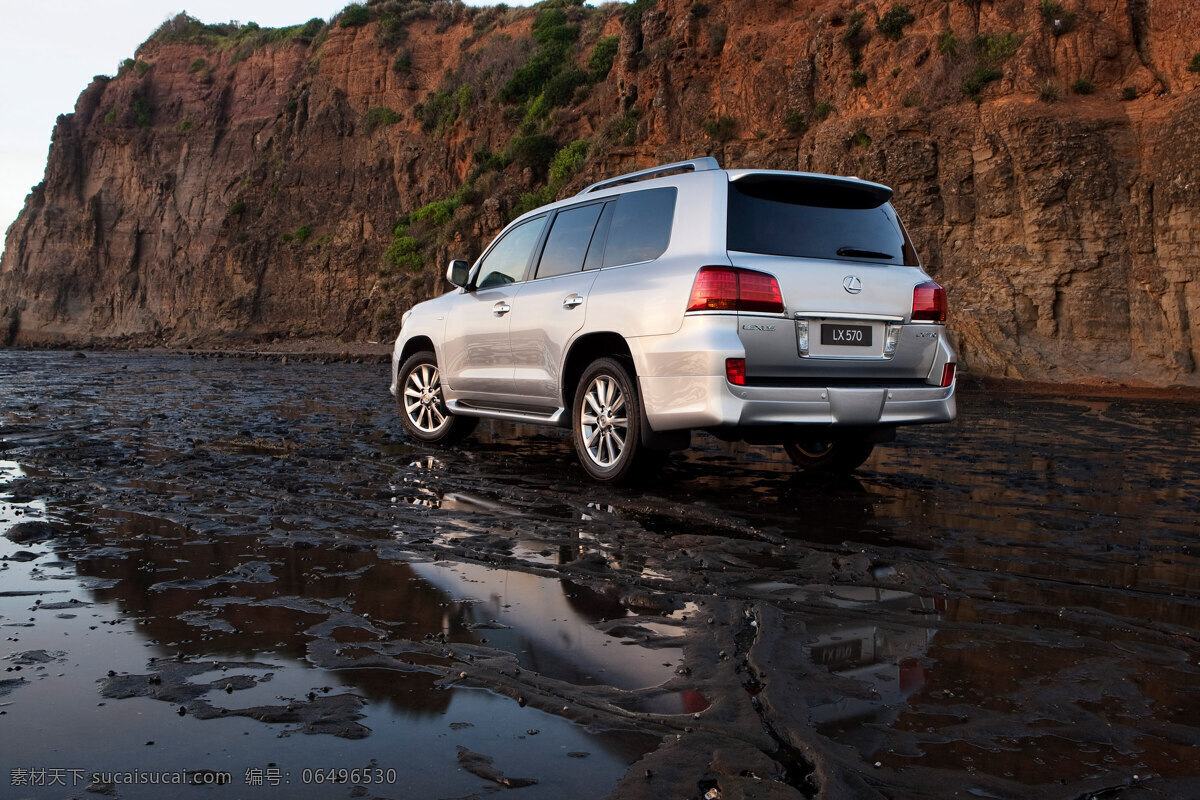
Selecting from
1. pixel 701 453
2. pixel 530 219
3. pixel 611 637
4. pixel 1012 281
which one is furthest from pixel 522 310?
pixel 1012 281

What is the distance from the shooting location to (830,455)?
7.26m

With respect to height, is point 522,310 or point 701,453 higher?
point 522,310

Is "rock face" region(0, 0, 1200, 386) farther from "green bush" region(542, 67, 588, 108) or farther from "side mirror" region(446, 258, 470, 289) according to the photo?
"side mirror" region(446, 258, 470, 289)

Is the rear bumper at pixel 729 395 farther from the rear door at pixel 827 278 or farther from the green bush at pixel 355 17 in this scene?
the green bush at pixel 355 17

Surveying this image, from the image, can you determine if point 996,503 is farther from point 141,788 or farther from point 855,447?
point 141,788

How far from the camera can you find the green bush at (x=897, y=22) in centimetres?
2447

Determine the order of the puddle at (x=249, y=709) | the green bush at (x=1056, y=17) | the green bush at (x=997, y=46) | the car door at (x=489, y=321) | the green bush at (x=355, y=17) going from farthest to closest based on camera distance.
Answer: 1. the green bush at (x=355, y=17)
2. the green bush at (x=997, y=46)
3. the green bush at (x=1056, y=17)
4. the car door at (x=489, y=321)
5. the puddle at (x=249, y=709)

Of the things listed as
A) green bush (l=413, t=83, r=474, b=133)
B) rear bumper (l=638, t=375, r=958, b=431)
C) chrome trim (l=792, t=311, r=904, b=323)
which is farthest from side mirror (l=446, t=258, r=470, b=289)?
green bush (l=413, t=83, r=474, b=133)

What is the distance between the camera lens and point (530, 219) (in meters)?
7.78

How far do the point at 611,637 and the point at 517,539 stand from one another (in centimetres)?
155

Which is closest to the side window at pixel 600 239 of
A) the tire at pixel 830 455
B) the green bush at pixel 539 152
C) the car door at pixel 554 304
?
the car door at pixel 554 304

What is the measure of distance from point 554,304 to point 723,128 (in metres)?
22.6

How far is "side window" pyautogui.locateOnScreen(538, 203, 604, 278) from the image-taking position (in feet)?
22.6

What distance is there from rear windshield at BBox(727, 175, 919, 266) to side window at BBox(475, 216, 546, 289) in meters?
2.18
